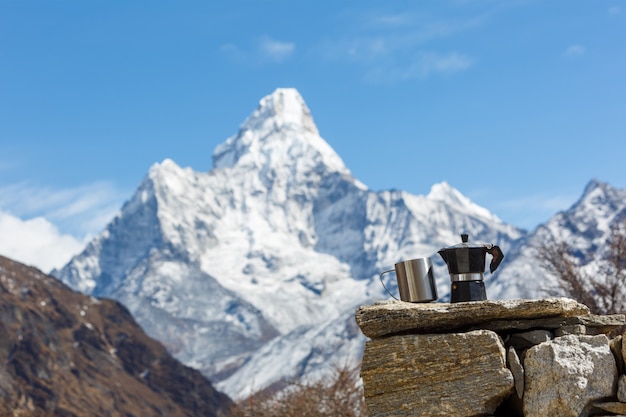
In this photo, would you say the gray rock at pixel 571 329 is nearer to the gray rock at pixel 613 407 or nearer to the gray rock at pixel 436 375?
the gray rock at pixel 436 375

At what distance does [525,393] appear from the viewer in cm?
1406

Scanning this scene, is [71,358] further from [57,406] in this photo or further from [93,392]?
[57,406]

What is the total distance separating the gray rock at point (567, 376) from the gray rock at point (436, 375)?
15.2 inches

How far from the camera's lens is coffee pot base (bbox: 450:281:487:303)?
15.7 metres

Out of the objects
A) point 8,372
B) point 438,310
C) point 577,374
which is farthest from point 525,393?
point 8,372

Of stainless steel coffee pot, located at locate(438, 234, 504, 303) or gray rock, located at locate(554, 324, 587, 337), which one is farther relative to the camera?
stainless steel coffee pot, located at locate(438, 234, 504, 303)

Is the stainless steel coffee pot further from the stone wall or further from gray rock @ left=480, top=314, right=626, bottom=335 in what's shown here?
gray rock @ left=480, top=314, right=626, bottom=335

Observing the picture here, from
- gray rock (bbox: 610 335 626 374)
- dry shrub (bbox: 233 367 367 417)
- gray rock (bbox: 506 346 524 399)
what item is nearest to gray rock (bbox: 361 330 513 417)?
gray rock (bbox: 506 346 524 399)

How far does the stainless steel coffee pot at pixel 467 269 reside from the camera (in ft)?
51.8

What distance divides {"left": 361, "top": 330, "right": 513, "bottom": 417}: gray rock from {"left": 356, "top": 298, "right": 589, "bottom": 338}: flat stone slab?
21cm

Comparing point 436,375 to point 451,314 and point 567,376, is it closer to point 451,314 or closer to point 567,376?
point 451,314

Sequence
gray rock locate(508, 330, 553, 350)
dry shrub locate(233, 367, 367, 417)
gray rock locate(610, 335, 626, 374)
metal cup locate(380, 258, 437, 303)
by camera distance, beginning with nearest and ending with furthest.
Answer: gray rock locate(610, 335, 626, 374) < gray rock locate(508, 330, 553, 350) < metal cup locate(380, 258, 437, 303) < dry shrub locate(233, 367, 367, 417)

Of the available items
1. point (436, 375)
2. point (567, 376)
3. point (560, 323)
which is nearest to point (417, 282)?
point (436, 375)

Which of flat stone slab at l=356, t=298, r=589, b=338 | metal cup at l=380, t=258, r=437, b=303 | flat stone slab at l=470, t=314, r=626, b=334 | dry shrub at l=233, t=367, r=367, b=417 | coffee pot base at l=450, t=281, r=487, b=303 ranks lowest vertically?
flat stone slab at l=470, t=314, r=626, b=334
